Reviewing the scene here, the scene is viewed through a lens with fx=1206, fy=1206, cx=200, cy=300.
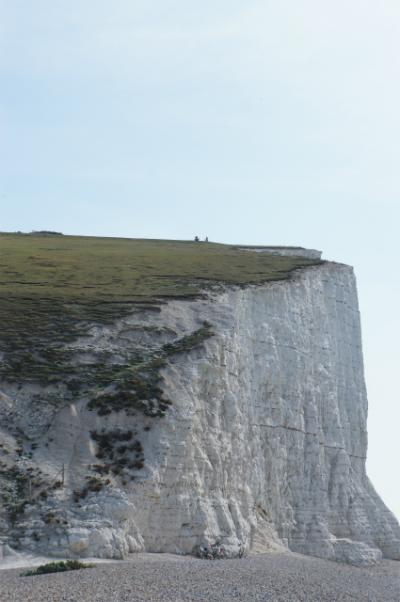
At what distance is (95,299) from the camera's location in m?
50.9

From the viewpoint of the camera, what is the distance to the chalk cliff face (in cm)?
3675

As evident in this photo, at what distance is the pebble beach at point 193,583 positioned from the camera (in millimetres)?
28016

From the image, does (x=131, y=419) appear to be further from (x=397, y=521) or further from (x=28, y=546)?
(x=397, y=521)

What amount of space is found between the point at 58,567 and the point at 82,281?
26.4 m

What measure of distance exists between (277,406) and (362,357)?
528 inches

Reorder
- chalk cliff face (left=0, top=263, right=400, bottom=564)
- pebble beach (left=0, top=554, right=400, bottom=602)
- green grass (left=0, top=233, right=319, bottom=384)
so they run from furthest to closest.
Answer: green grass (left=0, top=233, right=319, bottom=384)
chalk cliff face (left=0, top=263, right=400, bottom=564)
pebble beach (left=0, top=554, right=400, bottom=602)

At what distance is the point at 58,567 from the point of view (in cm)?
3175

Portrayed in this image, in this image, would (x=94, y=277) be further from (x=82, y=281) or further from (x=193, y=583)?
(x=193, y=583)

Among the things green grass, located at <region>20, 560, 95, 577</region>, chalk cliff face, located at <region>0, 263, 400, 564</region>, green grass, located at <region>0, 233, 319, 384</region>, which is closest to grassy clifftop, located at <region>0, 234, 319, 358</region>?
green grass, located at <region>0, 233, 319, 384</region>

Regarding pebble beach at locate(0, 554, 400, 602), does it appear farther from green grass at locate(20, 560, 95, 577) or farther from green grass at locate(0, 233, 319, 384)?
green grass at locate(0, 233, 319, 384)

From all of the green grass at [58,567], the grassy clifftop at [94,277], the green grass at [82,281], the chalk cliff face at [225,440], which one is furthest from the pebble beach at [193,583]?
the grassy clifftop at [94,277]

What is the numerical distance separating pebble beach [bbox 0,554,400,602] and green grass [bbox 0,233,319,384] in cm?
957

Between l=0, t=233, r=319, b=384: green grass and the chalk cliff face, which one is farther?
l=0, t=233, r=319, b=384: green grass

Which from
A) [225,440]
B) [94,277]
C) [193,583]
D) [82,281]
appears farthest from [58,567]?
[94,277]
